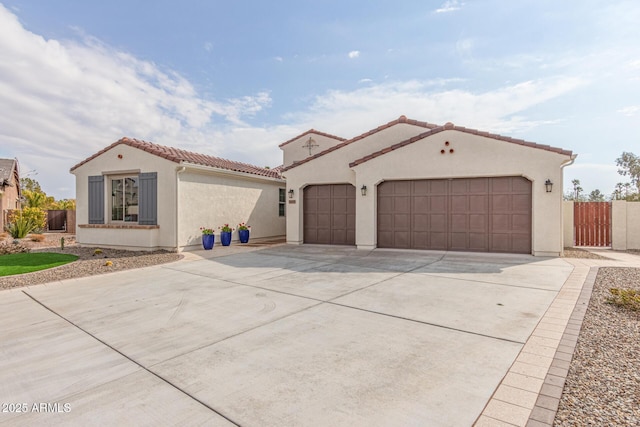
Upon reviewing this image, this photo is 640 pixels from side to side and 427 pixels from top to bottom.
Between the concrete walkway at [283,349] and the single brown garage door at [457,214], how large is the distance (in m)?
3.63

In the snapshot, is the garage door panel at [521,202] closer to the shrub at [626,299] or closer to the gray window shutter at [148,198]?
the shrub at [626,299]

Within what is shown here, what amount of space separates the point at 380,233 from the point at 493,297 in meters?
6.80

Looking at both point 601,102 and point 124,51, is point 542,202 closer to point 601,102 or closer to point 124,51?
point 601,102

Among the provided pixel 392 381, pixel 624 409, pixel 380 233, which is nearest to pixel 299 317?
pixel 392 381

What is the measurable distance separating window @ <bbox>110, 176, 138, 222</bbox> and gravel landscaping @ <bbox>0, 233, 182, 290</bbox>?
152 centimetres

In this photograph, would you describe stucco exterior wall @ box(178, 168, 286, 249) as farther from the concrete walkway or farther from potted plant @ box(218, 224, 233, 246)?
the concrete walkway

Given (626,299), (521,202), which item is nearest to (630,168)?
(521,202)

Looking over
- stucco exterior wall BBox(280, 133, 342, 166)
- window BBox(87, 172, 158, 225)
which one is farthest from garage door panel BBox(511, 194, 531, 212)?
window BBox(87, 172, 158, 225)

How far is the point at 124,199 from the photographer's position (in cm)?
1328

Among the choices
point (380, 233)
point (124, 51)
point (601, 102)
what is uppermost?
point (124, 51)

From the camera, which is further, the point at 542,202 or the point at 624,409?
the point at 542,202

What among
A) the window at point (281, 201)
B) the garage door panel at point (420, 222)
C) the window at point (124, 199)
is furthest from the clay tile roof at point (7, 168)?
the garage door panel at point (420, 222)

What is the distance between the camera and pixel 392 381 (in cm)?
297

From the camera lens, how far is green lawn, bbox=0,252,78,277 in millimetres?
8599
